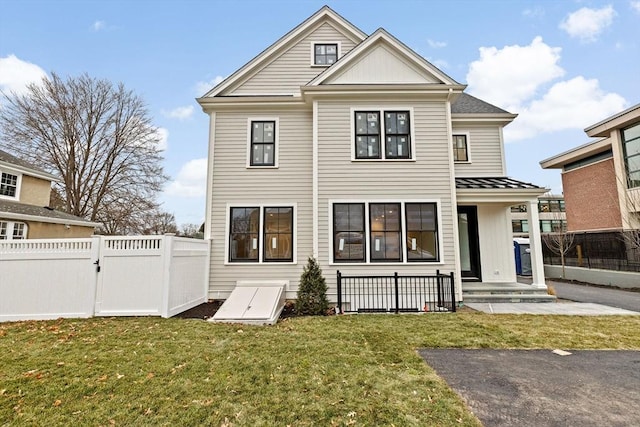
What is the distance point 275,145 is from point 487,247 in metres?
7.66

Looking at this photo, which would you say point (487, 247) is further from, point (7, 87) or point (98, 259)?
point (7, 87)

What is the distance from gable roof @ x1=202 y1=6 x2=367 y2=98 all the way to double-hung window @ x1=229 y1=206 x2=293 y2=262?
4.16 m

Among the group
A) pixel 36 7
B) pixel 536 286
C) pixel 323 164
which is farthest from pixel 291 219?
pixel 36 7

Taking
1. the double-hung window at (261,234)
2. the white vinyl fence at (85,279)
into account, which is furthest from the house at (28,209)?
the double-hung window at (261,234)

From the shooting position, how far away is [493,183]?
30.8 feet

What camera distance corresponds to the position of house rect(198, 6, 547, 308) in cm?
853

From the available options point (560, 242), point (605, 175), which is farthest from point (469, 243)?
point (605, 175)

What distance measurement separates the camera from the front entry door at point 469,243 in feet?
31.7

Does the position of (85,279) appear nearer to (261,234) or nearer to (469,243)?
(261,234)

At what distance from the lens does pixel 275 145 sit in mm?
9414

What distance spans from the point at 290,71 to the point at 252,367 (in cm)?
940

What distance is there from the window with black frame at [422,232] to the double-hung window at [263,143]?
4535 millimetres

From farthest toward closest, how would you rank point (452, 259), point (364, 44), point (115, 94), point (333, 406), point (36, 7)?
point (115, 94) → point (36, 7) → point (364, 44) → point (452, 259) → point (333, 406)

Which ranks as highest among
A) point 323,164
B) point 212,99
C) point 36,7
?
point 36,7
